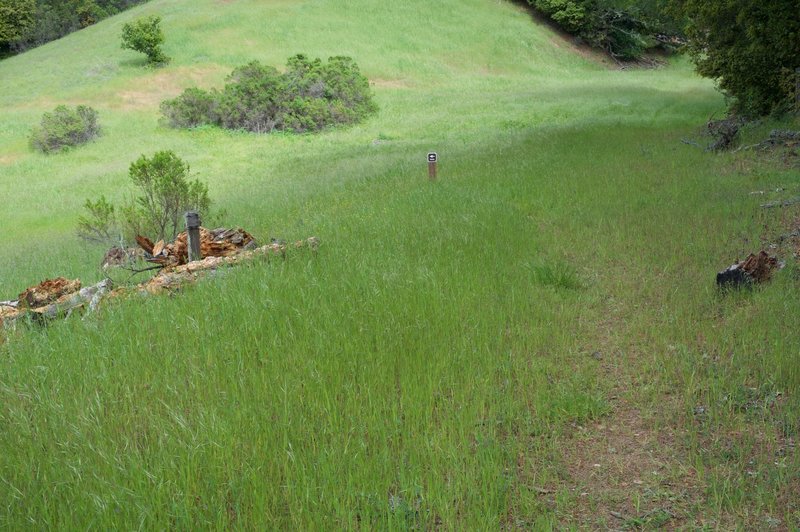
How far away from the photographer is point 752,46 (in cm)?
1733

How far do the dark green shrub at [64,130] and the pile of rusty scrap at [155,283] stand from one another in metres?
23.3

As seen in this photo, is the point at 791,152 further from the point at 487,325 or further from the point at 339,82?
the point at 339,82

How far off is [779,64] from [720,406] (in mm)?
16805

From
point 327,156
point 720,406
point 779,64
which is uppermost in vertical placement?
point 779,64

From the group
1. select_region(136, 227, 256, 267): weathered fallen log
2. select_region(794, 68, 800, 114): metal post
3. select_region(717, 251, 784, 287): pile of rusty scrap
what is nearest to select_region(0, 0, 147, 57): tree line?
select_region(136, 227, 256, 267): weathered fallen log

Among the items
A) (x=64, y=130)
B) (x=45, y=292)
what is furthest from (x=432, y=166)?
(x=64, y=130)

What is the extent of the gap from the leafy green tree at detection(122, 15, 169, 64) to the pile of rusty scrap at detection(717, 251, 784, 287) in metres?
→ 41.2

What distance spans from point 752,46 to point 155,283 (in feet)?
53.0

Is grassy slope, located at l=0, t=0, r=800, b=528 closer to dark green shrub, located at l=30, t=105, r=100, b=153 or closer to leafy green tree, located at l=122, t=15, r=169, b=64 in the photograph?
dark green shrub, located at l=30, t=105, r=100, b=153

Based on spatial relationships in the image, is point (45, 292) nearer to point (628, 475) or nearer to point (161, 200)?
point (161, 200)

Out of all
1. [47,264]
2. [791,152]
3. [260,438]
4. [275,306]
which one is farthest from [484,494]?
[791,152]

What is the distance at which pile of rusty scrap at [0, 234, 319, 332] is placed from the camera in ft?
22.5

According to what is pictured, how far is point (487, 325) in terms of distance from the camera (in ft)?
19.8

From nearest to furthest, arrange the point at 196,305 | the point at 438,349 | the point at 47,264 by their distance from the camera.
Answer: the point at 438,349
the point at 196,305
the point at 47,264
